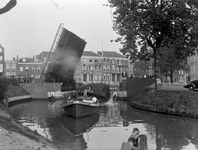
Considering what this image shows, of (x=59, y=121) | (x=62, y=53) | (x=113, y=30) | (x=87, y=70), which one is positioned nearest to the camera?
(x=59, y=121)

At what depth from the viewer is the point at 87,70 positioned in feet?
214

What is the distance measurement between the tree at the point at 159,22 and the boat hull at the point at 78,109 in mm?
6252

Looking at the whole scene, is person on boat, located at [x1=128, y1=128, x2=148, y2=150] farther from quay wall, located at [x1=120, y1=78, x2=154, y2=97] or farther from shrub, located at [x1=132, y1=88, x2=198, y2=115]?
quay wall, located at [x1=120, y1=78, x2=154, y2=97]

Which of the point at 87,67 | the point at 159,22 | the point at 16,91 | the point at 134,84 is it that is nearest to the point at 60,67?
the point at 16,91

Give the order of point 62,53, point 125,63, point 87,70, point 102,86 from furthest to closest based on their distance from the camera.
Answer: point 125,63, point 87,70, point 102,86, point 62,53

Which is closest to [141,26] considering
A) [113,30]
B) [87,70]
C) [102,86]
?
[113,30]

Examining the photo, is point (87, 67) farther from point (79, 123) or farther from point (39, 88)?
point (79, 123)

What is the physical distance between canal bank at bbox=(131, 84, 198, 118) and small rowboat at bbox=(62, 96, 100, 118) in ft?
16.3

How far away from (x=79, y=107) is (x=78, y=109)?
0.48ft

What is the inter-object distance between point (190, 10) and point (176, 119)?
27.0 feet

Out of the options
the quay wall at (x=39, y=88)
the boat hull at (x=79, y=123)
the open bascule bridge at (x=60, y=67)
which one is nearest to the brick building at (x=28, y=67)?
the open bascule bridge at (x=60, y=67)

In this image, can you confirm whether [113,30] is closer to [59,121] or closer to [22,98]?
[59,121]

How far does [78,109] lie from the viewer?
693 inches

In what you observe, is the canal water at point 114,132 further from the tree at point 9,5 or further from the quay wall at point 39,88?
the quay wall at point 39,88
